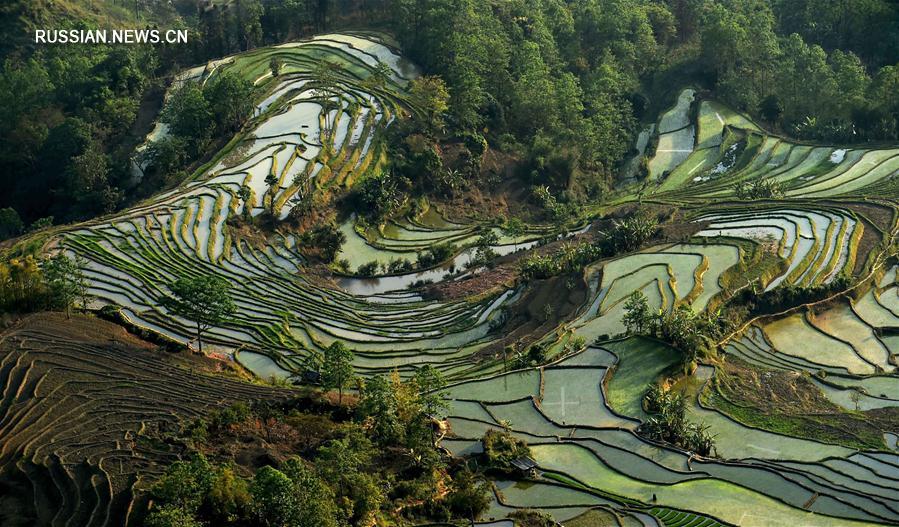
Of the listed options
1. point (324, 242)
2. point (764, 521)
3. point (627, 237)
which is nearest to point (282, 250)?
point (324, 242)

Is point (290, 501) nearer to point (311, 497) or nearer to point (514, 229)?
point (311, 497)

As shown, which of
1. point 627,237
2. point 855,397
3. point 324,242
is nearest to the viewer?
point 855,397

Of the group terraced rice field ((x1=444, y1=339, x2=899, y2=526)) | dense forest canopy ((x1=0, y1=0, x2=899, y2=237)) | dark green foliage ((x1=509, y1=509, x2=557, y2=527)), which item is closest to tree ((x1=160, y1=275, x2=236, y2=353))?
terraced rice field ((x1=444, y1=339, x2=899, y2=526))

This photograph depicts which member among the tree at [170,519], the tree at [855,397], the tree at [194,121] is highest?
the tree at [194,121]

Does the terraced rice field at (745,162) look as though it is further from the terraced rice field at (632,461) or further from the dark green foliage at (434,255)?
the terraced rice field at (632,461)

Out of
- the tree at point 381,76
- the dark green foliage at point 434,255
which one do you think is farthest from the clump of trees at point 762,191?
the tree at point 381,76

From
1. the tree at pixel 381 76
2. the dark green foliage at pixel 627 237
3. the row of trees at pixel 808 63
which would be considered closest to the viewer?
the dark green foliage at pixel 627 237

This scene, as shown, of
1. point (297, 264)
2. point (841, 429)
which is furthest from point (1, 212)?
point (841, 429)
